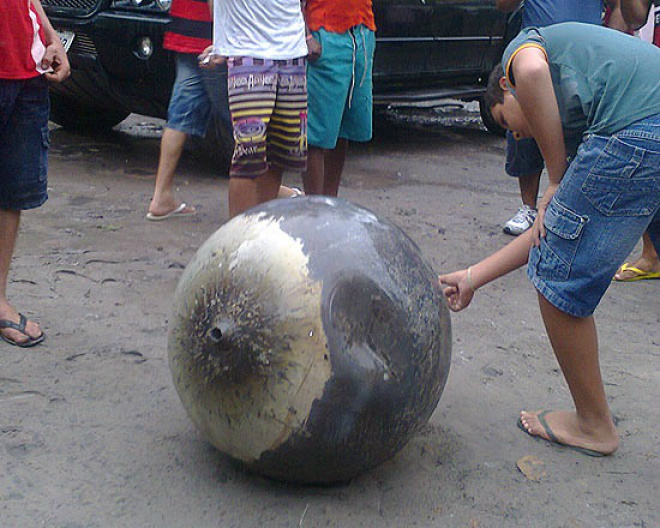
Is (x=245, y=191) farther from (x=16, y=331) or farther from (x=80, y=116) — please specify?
(x=80, y=116)

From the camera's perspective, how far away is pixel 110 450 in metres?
2.72

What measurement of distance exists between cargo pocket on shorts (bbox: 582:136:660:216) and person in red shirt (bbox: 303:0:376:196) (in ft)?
7.24

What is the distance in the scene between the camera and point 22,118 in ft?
10.8

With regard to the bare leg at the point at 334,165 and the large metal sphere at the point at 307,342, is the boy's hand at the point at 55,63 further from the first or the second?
the bare leg at the point at 334,165

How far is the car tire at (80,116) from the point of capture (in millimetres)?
7301

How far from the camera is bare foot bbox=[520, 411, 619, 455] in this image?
2.90 metres

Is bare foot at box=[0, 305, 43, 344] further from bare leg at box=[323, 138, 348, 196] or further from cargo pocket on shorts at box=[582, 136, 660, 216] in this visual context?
cargo pocket on shorts at box=[582, 136, 660, 216]

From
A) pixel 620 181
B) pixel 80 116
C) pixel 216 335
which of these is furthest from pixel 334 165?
pixel 80 116

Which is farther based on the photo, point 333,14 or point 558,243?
point 333,14

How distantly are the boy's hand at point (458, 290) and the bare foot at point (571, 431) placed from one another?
0.52 m

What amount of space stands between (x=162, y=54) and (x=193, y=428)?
11.1 feet

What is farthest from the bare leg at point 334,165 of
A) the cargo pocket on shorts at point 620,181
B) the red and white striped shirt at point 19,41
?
the cargo pocket on shorts at point 620,181

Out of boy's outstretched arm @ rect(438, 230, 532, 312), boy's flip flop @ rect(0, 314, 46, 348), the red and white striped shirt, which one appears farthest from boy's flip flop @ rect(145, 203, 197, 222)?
boy's outstretched arm @ rect(438, 230, 532, 312)

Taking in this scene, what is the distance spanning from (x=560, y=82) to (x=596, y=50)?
0.15 m
